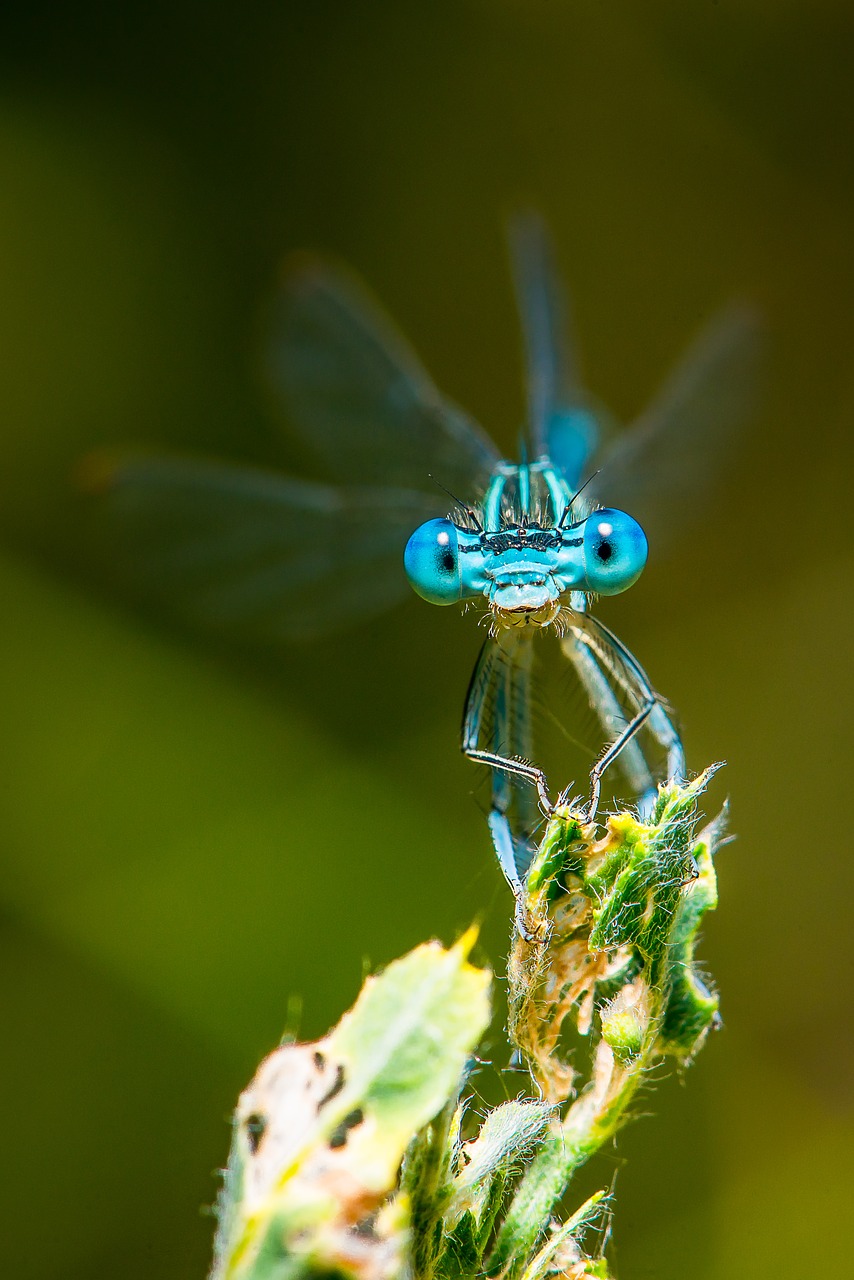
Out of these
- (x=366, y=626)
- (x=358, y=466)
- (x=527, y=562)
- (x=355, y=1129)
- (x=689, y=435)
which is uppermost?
(x=358, y=466)

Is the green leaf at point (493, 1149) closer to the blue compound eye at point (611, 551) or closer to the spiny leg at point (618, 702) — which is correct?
the spiny leg at point (618, 702)

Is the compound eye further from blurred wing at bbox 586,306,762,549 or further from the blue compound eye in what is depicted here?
blurred wing at bbox 586,306,762,549

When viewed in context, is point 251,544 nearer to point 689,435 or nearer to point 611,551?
point 689,435

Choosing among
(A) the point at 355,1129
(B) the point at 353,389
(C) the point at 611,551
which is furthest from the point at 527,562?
(B) the point at 353,389

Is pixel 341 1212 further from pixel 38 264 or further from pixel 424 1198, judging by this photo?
pixel 38 264

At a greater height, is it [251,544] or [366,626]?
[251,544]

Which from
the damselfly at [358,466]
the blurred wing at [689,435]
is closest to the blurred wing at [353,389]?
the damselfly at [358,466]

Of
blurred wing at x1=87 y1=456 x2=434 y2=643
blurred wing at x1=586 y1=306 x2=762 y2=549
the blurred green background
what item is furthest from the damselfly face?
blurred wing at x1=586 y1=306 x2=762 y2=549
